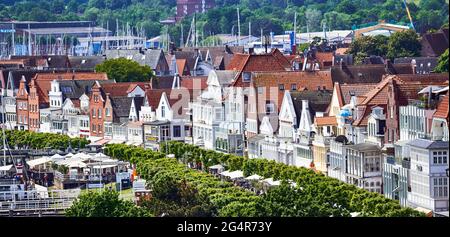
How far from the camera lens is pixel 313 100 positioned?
3266 cm

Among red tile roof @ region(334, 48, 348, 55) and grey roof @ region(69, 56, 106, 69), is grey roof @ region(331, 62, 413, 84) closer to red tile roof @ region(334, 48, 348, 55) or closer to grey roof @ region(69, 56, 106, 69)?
red tile roof @ region(334, 48, 348, 55)

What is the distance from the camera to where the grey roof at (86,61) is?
60.0 metres

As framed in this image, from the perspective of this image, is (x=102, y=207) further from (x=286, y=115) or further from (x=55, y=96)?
(x=55, y=96)

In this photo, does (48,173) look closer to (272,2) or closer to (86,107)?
(86,107)

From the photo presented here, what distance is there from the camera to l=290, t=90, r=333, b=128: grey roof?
3206cm

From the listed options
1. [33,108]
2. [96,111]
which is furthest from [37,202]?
[33,108]

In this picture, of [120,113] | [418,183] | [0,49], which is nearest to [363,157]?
[418,183]

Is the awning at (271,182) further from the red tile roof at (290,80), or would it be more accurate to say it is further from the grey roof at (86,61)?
the grey roof at (86,61)

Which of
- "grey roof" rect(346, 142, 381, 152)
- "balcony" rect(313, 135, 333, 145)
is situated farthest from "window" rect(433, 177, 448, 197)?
"balcony" rect(313, 135, 333, 145)

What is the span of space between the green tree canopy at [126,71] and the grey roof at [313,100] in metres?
18.9

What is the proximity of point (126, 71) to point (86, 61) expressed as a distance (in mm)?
8070

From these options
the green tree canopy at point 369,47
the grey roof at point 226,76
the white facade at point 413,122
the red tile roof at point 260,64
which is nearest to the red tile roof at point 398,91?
the white facade at point 413,122

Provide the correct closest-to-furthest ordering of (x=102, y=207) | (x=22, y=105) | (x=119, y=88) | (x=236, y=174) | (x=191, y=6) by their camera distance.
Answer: (x=102, y=207)
(x=236, y=174)
(x=119, y=88)
(x=22, y=105)
(x=191, y=6)
